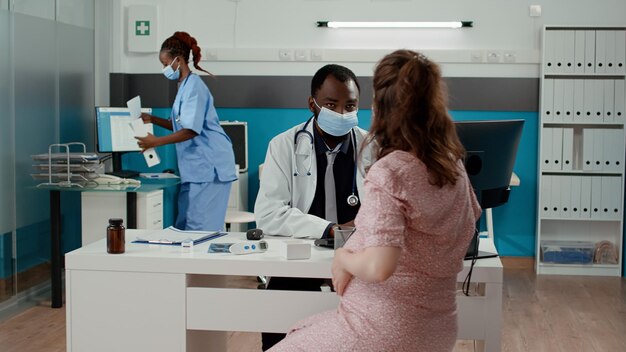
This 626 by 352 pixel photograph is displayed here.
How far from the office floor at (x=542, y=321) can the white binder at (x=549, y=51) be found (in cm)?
145

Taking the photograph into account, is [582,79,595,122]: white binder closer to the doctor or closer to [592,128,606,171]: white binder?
[592,128,606,171]: white binder

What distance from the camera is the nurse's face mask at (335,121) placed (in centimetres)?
294

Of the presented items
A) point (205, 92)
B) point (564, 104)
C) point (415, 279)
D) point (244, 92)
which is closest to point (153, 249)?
point (415, 279)

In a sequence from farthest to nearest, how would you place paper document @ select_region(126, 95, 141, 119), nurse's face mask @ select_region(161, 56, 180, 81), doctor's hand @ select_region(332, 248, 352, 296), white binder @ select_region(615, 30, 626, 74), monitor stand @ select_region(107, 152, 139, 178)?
white binder @ select_region(615, 30, 626, 74), monitor stand @ select_region(107, 152, 139, 178), paper document @ select_region(126, 95, 141, 119), nurse's face mask @ select_region(161, 56, 180, 81), doctor's hand @ select_region(332, 248, 352, 296)

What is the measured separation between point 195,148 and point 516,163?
2.59m

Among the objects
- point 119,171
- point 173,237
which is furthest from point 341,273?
point 119,171

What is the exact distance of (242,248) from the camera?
268 cm

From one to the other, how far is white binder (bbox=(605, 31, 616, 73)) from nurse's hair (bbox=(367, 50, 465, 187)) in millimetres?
4265

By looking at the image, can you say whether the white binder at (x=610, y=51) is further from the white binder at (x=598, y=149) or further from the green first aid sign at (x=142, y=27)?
the green first aid sign at (x=142, y=27)

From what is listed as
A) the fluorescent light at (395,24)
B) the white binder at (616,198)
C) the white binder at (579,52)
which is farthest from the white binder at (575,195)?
→ the fluorescent light at (395,24)

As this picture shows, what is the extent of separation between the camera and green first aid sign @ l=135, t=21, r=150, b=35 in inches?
233

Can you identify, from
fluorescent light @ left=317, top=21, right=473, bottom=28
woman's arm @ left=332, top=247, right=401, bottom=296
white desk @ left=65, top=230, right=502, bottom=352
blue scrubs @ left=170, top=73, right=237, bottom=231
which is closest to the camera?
woman's arm @ left=332, top=247, right=401, bottom=296

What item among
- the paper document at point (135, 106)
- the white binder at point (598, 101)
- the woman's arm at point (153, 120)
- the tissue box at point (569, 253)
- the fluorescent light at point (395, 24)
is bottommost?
the tissue box at point (569, 253)

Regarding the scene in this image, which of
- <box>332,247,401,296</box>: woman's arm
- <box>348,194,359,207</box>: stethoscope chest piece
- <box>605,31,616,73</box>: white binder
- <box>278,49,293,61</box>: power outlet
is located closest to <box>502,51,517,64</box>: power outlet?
<box>605,31,616,73</box>: white binder
